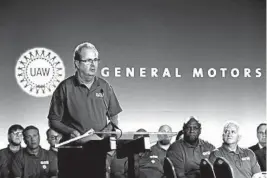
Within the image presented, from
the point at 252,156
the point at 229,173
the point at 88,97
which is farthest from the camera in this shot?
the point at 252,156

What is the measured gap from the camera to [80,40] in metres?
7.70

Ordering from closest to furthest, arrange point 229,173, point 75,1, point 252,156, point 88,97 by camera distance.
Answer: point 229,173
point 88,97
point 252,156
point 75,1

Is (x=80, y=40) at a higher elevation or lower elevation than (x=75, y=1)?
lower

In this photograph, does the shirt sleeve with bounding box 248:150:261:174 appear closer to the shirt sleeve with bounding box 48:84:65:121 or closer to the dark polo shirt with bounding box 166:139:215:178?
the dark polo shirt with bounding box 166:139:215:178

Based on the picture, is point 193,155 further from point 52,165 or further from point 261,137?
point 52,165

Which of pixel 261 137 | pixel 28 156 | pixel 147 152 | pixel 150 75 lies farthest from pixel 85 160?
pixel 261 137

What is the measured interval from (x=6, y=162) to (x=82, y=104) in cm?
122

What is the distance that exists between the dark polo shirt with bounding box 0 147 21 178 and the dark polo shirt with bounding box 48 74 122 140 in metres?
0.83

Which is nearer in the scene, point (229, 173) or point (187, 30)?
point (229, 173)

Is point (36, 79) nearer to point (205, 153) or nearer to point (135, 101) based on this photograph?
point (135, 101)

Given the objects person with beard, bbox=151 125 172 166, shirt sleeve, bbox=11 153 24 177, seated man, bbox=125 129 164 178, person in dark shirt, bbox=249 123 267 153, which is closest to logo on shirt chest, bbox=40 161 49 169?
shirt sleeve, bbox=11 153 24 177

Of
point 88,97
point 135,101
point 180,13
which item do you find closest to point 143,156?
point 135,101

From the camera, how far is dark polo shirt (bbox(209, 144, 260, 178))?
23.6 ft

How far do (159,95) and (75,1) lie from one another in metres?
1.57
